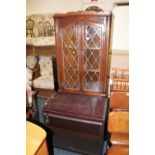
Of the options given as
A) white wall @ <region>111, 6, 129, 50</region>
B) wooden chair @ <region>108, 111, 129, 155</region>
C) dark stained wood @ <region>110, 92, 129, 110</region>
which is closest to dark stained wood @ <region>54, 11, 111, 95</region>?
dark stained wood @ <region>110, 92, 129, 110</region>

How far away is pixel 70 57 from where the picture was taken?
2.26 m

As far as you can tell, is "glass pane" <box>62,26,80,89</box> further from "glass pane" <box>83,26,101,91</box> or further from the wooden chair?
the wooden chair

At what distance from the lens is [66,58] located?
228 cm

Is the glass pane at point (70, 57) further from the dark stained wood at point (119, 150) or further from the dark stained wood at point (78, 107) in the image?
the dark stained wood at point (119, 150)

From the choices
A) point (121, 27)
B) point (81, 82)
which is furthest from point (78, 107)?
point (121, 27)

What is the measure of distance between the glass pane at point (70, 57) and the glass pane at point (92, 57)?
0.40ft

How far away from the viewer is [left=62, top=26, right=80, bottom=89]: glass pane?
2.17 m

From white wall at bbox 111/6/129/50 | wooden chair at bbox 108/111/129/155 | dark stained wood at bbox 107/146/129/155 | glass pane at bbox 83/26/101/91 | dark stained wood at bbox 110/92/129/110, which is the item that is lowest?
dark stained wood at bbox 107/146/129/155

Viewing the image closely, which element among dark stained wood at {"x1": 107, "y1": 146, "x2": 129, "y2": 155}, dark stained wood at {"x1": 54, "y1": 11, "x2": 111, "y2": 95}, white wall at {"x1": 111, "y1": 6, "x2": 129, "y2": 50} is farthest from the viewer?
white wall at {"x1": 111, "y1": 6, "x2": 129, "y2": 50}

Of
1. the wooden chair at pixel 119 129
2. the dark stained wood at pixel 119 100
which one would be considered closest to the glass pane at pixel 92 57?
the dark stained wood at pixel 119 100

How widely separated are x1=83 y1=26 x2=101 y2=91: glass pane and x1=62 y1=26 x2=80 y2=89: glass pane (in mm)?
123

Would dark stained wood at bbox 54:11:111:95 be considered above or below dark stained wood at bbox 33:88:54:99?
above
